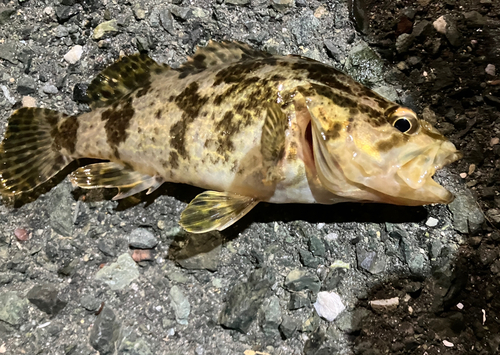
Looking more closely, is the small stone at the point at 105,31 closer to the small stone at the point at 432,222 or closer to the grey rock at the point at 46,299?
the grey rock at the point at 46,299

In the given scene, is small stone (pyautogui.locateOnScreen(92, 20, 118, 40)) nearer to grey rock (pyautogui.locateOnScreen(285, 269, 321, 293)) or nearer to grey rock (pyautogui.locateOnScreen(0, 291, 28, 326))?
grey rock (pyautogui.locateOnScreen(0, 291, 28, 326))

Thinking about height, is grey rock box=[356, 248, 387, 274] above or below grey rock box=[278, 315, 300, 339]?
above

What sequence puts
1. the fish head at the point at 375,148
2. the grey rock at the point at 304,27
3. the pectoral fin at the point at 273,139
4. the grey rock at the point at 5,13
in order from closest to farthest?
the fish head at the point at 375,148 → the pectoral fin at the point at 273,139 → the grey rock at the point at 304,27 → the grey rock at the point at 5,13

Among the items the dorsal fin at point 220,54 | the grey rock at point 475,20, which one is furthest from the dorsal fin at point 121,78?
the grey rock at point 475,20

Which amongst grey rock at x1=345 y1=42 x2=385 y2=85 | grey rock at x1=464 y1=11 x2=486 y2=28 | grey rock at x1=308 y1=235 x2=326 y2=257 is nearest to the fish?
grey rock at x1=308 y1=235 x2=326 y2=257

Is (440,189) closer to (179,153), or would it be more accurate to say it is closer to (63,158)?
(179,153)

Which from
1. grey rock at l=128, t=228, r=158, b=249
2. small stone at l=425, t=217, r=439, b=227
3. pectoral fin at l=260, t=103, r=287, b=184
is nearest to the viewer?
pectoral fin at l=260, t=103, r=287, b=184

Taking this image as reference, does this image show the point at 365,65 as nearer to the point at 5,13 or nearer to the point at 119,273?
the point at 119,273

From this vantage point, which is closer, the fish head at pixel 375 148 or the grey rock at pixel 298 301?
the fish head at pixel 375 148

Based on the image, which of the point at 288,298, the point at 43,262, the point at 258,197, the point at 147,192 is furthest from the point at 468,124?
the point at 43,262
